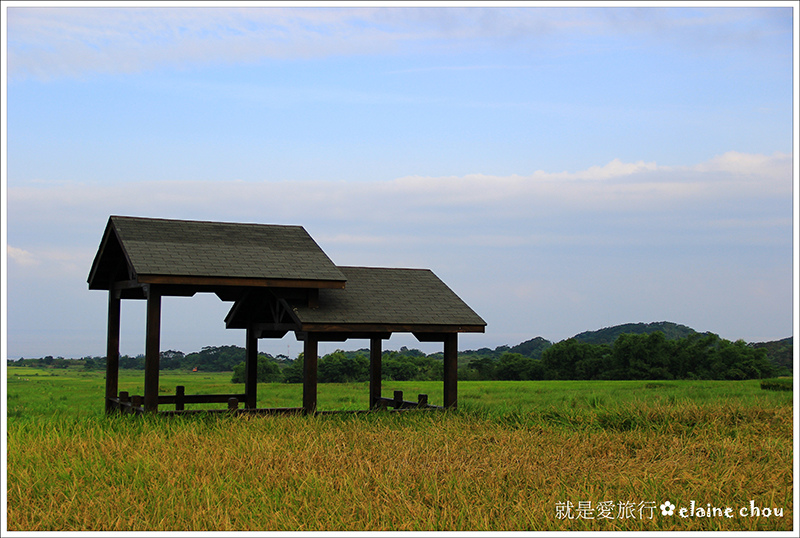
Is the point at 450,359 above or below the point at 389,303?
below

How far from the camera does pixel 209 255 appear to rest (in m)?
14.6

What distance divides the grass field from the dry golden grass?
0.09 feet

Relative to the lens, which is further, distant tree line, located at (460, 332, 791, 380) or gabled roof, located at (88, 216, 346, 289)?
distant tree line, located at (460, 332, 791, 380)

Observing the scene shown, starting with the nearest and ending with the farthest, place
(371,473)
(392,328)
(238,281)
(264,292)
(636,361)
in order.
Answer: (371,473) → (238,281) → (392,328) → (264,292) → (636,361)

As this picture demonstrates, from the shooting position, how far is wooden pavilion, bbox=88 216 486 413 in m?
13.9

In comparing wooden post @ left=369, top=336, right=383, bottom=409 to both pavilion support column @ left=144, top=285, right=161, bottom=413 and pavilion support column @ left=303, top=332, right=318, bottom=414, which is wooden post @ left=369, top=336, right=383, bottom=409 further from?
pavilion support column @ left=144, top=285, right=161, bottom=413

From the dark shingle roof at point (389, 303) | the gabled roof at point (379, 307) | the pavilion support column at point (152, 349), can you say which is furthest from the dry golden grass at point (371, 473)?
the dark shingle roof at point (389, 303)

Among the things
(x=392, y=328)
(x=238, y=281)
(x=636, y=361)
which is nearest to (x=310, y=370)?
(x=392, y=328)

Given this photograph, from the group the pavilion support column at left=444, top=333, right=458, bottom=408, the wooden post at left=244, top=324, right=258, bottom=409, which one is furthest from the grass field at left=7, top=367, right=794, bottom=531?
the wooden post at left=244, top=324, right=258, bottom=409

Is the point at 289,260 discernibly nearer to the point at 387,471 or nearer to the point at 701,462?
the point at 387,471

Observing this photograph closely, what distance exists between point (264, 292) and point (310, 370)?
2.78 metres

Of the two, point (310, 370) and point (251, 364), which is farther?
point (251, 364)

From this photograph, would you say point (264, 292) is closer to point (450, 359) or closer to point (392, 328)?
point (392, 328)

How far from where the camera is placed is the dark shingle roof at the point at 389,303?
14.9m
